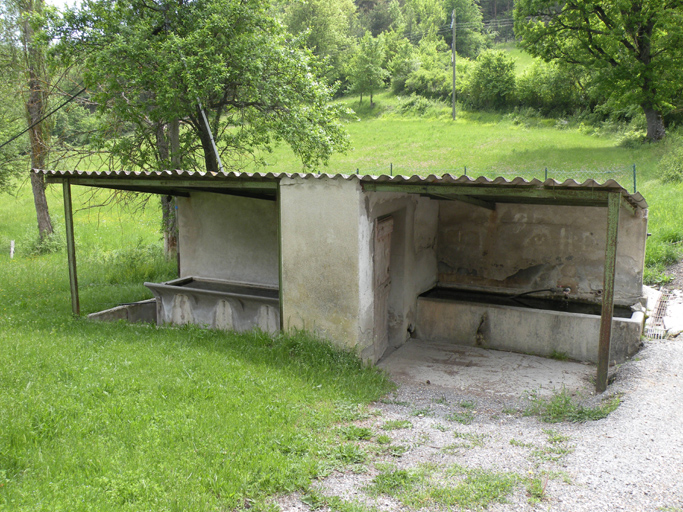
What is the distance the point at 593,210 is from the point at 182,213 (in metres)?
7.61

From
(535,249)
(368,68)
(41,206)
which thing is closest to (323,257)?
(535,249)

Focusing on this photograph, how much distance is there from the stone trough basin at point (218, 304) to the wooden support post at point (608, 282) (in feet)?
15.5

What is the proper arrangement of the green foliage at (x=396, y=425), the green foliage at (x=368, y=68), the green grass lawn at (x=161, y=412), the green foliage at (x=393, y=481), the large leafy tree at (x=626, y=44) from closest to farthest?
the green grass lawn at (x=161, y=412) < the green foliage at (x=393, y=481) < the green foliage at (x=396, y=425) < the large leafy tree at (x=626, y=44) < the green foliage at (x=368, y=68)

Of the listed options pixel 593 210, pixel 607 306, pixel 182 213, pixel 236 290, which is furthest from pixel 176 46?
pixel 607 306

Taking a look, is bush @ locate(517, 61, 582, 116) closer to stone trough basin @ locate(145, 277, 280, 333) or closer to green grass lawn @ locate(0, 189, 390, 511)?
stone trough basin @ locate(145, 277, 280, 333)

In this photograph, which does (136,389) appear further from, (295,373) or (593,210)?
(593,210)

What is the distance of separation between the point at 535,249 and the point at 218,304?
5.82m

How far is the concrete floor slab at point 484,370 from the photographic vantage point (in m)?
7.40

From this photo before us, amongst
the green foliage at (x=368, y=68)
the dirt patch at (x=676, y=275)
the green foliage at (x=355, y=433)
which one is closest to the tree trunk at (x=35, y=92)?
the green foliage at (x=355, y=433)

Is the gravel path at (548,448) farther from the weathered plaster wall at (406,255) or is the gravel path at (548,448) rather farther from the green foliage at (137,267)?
the green foliage at (137,267)

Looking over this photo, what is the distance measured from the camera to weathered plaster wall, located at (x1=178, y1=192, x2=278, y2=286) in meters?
10.1

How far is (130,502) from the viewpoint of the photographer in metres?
3.92

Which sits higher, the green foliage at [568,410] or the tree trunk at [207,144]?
the tree trunk at [207,144]

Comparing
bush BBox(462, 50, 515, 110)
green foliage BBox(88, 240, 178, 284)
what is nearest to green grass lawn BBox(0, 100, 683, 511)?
green foliage BBox(88, 240, 178, 284)
